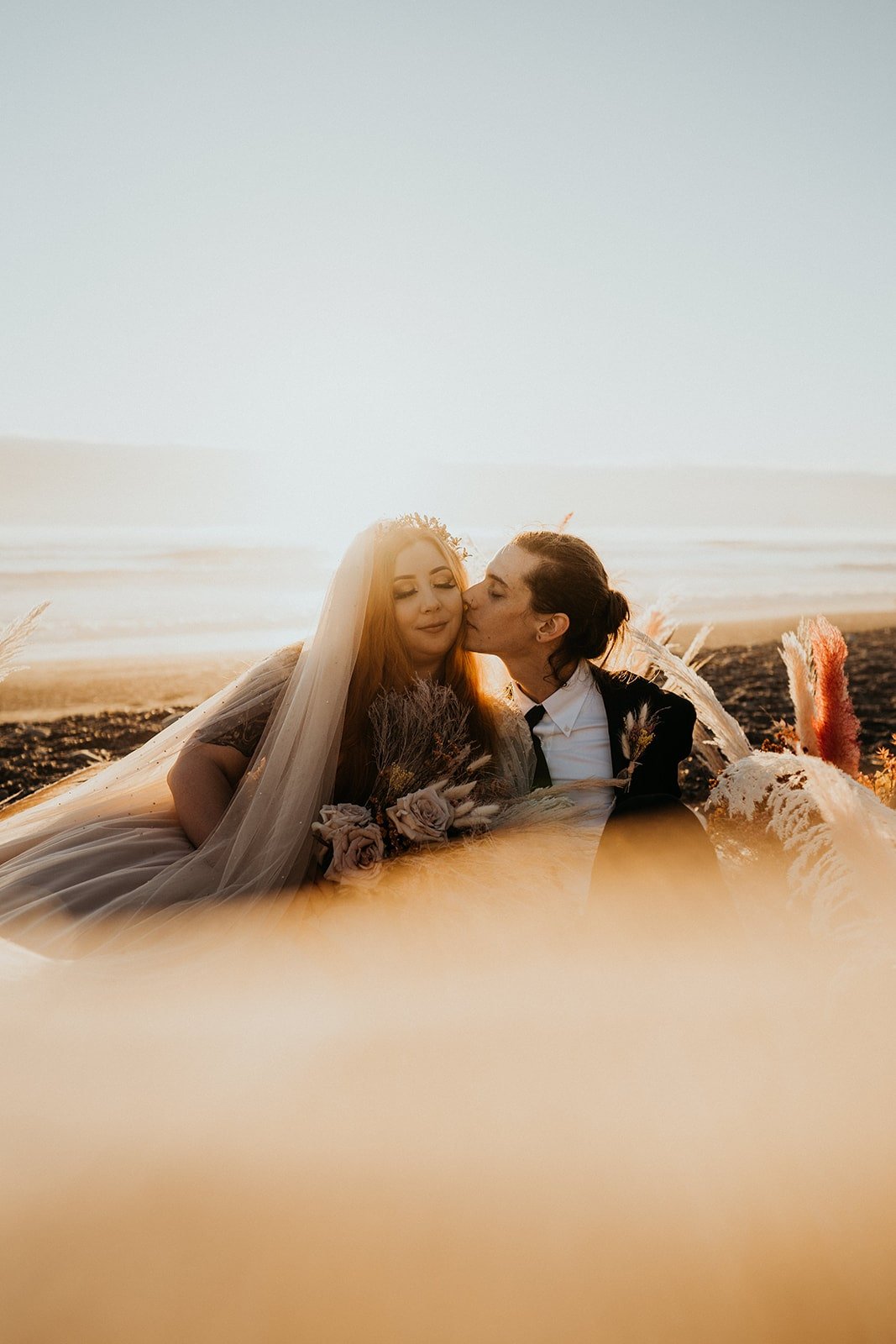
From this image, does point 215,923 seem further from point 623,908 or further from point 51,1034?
point 623,908

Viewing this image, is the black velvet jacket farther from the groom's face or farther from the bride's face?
the bride's face

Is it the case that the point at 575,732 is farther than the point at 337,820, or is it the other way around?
the point at 575,732

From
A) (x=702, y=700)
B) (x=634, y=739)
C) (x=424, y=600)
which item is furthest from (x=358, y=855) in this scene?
(x=702, y=700)

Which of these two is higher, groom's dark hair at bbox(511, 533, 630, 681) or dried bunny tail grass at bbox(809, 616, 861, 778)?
groom's dark hair at bbox(511, 533, 630, 681)

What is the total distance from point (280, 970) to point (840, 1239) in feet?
5.36

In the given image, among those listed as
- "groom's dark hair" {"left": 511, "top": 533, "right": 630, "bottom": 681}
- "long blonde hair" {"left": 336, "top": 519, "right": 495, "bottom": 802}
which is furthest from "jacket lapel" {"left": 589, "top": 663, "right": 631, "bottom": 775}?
"long blonde hair" {"left": 336, "top": 519, "right": 495, "bottom": 802}

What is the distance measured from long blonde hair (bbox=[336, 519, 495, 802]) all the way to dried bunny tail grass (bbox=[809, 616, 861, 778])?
159 centimetres

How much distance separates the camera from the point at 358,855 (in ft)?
10.4

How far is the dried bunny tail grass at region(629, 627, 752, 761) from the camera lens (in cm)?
446

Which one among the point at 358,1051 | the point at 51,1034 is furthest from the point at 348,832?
the point at 51,1034

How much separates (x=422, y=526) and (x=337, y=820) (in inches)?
55.3

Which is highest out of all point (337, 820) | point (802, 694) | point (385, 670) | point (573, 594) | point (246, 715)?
point (573, 594)

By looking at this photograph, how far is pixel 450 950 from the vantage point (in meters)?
3.14

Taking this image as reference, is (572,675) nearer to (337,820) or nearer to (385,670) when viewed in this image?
(385,670)
